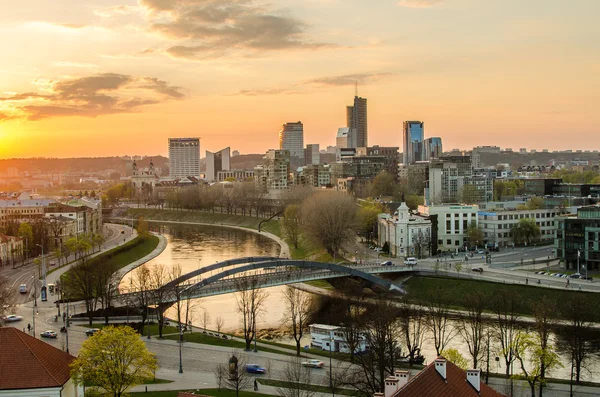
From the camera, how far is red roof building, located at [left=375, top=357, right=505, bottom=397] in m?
18.8

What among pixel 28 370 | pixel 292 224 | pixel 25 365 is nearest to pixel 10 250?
pixel 292 224

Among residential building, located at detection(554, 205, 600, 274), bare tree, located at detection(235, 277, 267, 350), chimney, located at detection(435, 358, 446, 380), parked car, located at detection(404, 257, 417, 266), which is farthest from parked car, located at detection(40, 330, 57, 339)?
residential building, located at detection(554, 205, 600, 274)

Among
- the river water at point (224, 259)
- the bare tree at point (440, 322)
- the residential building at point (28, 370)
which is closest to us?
the residential building at point (28, 370)

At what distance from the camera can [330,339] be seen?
39.4 m

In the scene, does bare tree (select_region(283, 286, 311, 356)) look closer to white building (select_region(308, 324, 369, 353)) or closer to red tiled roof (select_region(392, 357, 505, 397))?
white building (select_region(308, 324, 369, 353))

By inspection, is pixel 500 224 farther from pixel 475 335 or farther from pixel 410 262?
pixel 475 335

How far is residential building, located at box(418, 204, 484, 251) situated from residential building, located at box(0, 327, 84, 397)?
176 ft

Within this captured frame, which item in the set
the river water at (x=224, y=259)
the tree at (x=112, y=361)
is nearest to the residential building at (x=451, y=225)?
the river water at (x=224, y=259)

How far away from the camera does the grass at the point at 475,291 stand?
1831 inches

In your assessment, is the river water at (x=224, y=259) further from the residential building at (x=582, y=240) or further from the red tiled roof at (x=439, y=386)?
the residential building at (x=582, y=240)

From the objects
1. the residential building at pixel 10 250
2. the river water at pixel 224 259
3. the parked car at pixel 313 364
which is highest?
the residential building at pixel 10 250

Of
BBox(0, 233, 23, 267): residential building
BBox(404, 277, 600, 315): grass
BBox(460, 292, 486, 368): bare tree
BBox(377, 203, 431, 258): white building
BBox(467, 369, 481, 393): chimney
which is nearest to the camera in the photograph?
BBox(467, 369, 481, 393): chimney

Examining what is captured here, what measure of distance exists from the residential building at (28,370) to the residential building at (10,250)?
159ft

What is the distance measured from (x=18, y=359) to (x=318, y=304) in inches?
1146
